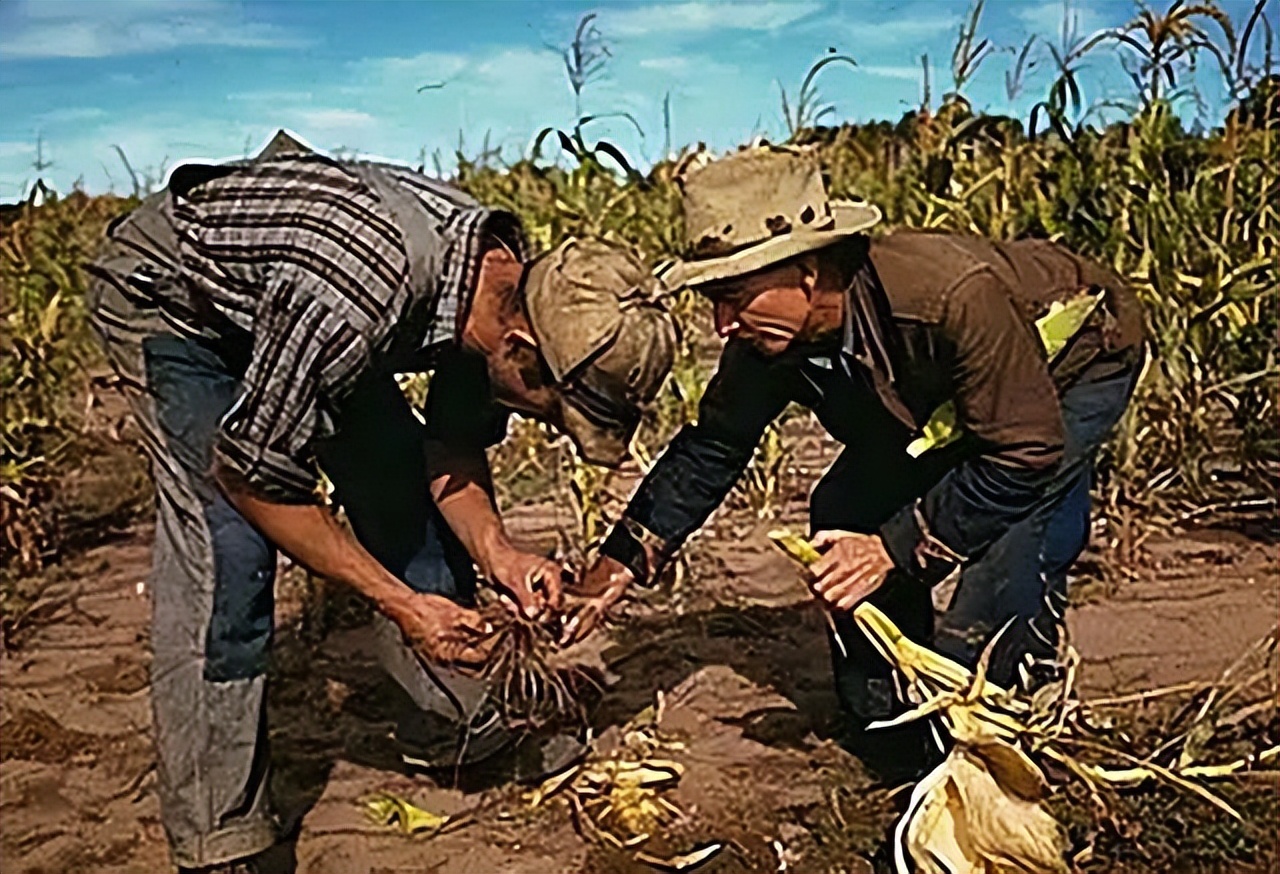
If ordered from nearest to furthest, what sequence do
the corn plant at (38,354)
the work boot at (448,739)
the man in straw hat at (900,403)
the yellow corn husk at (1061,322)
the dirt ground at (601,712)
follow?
1. the man in straw hat at (900,403)
2. the yellow corn husk at (1061,322)
3. the dirt ground at (601,712)
4. the work boot at (448,739)
5. the corn plant at (38,354)

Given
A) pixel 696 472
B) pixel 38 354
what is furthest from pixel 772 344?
pixel 38 354

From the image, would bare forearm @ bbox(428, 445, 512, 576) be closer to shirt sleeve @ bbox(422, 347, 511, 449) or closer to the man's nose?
shirt sleeve @ bbox(422, 347, 511, 449)

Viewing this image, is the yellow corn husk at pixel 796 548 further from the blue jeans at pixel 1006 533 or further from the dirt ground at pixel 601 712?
the dirt ground at pixel 601 712

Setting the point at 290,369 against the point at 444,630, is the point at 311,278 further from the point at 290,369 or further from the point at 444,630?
the point at 444,630

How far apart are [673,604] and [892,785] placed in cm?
62

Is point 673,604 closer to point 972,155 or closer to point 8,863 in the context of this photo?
point 972,155

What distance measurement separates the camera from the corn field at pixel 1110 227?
211 cm

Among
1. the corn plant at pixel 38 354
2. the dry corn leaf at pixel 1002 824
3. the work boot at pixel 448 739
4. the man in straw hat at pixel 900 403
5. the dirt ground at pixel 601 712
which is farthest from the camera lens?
the corn plant at pixel 38 354

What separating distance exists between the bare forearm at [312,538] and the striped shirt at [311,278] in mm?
16

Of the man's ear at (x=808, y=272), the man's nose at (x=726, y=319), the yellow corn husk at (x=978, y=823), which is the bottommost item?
the yellow corn husk at (x=978, y=823)

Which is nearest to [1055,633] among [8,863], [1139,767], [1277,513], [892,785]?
[892,785]

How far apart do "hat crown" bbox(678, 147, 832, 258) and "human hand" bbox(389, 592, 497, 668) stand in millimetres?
392

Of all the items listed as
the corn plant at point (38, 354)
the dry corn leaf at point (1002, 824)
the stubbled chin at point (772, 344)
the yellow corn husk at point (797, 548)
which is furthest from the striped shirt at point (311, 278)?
the corn plant at point (38, 354)

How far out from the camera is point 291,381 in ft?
4.05
